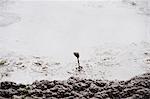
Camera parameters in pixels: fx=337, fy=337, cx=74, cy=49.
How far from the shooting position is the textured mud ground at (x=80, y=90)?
2828mm

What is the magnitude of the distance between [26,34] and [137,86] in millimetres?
2282

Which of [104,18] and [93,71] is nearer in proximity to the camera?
[93,71]

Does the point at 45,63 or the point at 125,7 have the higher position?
the point at 125,7

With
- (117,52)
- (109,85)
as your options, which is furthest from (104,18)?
(109,85)

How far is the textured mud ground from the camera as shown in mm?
2828

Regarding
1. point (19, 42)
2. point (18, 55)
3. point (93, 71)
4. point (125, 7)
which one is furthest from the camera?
point (125, 7)

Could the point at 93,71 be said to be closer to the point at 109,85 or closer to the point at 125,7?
the point at 109,85

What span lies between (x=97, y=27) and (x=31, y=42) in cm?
101

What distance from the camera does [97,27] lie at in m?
4.91

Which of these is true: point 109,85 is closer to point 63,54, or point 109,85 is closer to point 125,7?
point 63,54

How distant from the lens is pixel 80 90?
297 centimetres

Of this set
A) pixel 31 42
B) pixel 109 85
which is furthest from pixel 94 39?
pixel 109 85

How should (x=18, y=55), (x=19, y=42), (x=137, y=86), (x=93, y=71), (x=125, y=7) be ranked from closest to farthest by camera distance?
(x=137, y=86) → (x=93, y=71) → (x=18, y=55) → (x=19, y=42) → (x=125, y=7)

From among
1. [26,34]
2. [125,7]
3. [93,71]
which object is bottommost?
[93,71]
